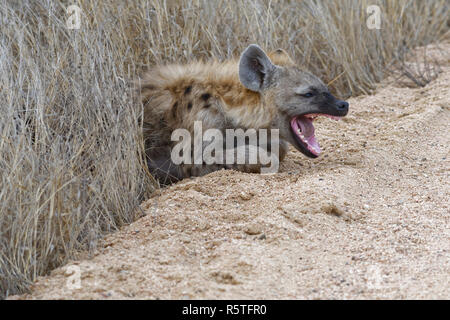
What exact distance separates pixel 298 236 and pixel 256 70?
4.90ft

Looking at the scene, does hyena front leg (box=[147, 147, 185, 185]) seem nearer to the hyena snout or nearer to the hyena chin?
the hyena chin

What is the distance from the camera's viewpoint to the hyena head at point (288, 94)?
175 inches

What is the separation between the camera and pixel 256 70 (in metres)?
4.50

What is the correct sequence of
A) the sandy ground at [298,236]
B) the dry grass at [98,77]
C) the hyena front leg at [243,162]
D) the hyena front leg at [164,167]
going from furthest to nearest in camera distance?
the hyena front leg at [164,167] < the hyena front leg at [243,162] < the dry grass at [98,77] < the sandy ground at [298,236]

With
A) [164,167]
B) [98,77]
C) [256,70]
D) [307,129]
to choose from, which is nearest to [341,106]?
[307,129]

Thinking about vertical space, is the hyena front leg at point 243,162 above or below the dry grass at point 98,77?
below

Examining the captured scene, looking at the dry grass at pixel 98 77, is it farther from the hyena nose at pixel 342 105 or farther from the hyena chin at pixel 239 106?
the hyena nose at pixel 342 105

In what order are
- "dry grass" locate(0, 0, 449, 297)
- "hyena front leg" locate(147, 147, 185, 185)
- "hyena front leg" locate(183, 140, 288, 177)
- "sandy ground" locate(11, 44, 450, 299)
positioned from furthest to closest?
"hyena front leg" locate(147, 147, 185, 185) < "hyena front leg" locate(183, 140, 288, 177) < "dry grass" locate(0, 0, 449, 297) < "sandy ground" locate(11, 44, 450, 299)

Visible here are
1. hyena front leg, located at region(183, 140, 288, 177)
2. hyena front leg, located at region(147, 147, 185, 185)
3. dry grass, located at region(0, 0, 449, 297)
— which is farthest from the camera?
hyena front leg, located at region(147, 147, 185, 185)

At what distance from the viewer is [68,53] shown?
4.47 m

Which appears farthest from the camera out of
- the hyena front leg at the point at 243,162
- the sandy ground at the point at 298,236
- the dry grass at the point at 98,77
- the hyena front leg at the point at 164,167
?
the hyena front leg at the point at 164,167

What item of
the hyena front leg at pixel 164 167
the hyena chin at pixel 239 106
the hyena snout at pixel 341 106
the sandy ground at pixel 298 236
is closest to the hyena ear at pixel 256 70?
the hyena chin at pixel 239 106

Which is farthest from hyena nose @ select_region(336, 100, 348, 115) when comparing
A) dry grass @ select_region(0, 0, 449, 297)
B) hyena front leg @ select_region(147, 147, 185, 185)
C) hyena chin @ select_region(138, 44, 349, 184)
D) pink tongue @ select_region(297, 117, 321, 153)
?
dry grass @ select_region(0, 0, 449, 297)

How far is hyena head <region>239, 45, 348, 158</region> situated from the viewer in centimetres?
445
